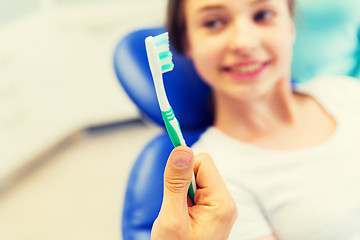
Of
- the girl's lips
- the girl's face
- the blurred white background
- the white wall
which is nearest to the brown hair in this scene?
the girl's face

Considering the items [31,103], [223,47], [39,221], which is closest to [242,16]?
[223,47]

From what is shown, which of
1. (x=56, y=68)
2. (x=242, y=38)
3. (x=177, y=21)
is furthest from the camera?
(x=56, y=68)

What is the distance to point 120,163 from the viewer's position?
5.39 ft

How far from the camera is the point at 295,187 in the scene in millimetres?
594

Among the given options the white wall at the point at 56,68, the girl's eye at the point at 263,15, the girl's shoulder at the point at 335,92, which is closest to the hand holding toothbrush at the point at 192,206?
the girl's eye at the point at 263,15

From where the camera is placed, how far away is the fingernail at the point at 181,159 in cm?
31

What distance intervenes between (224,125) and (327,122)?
0.19 metres

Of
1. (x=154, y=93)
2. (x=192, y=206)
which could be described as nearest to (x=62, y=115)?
(x=154, y=93)

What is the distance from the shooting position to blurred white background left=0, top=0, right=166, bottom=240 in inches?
56.4

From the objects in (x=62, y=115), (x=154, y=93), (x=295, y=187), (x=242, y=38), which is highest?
(x=242, y=38)

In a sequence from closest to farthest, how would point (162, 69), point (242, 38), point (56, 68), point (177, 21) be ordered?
point (162, 69)
point (242, 38)
point (177, 21)
point (56, 68)

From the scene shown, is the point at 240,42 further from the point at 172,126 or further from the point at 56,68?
the point at 56,68

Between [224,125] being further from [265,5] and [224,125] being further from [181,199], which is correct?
[181,199]

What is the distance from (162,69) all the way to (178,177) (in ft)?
0.29
